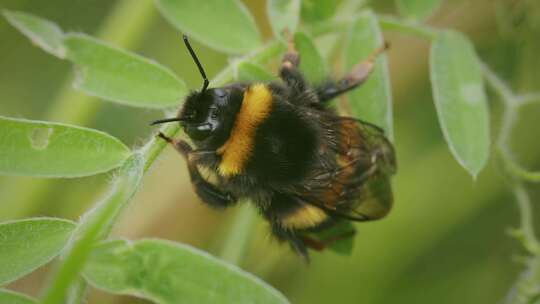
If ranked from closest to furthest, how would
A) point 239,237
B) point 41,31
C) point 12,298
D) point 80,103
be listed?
point 12,298 → point 41,31 → point 239,237 → point 80,103

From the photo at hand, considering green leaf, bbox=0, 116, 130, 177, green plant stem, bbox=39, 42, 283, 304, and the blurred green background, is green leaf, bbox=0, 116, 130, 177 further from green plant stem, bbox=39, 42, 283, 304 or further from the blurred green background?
the blurred green background

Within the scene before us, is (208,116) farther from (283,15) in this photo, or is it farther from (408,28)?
(408,28)

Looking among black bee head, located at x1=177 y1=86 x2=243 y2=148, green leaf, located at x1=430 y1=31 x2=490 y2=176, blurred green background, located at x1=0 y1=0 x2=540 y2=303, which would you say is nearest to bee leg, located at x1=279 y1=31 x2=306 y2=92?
black bee head, located at x1=177 y1=86 x2=243 y2=148

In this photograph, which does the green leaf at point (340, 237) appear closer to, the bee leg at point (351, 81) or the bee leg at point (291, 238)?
the bee leg at point (291, 238)

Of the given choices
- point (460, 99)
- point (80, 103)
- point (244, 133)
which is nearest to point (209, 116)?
point (244, 133)

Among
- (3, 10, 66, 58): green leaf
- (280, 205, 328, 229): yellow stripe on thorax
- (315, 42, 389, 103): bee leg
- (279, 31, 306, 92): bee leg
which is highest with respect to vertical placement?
(3, 10, 66, 58): green leaf

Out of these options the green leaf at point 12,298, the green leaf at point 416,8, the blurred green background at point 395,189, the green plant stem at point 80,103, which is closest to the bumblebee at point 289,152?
the green leaf at point 416,8

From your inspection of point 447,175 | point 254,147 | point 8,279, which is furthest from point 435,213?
point 8,279
